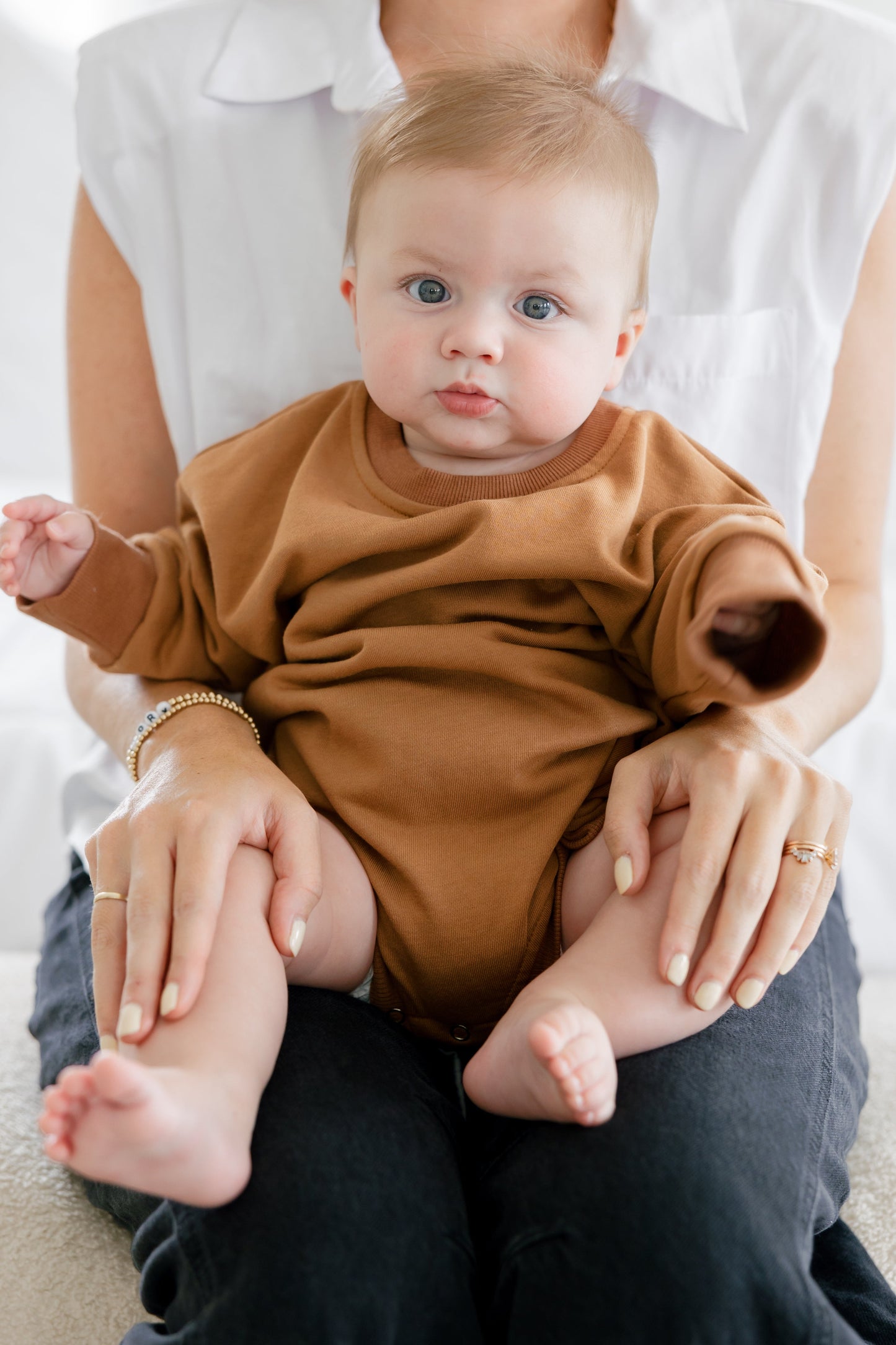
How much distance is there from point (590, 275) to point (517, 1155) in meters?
0.68

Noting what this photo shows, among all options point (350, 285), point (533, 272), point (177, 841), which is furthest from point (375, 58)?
point (177, 841)

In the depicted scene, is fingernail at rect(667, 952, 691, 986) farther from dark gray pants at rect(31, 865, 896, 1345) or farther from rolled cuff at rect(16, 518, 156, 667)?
rolled cuff at rect(16, 518, 156, 667)

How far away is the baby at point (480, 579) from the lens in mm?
970

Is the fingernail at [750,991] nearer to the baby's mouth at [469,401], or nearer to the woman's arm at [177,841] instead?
the woman's arm at [177,841]

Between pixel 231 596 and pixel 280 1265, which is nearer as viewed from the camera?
pixel 280 1265

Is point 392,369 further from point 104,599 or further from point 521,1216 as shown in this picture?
point 521,1216

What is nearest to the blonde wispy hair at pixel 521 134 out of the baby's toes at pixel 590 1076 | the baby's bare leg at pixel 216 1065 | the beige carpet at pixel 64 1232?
the baby's bare leg at pixel 216 1065

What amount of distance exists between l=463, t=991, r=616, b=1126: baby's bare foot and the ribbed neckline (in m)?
0.43

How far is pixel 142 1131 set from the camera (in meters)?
0.70

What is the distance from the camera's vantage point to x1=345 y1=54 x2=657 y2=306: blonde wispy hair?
98 cm

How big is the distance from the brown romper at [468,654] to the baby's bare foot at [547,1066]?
12 centimetres

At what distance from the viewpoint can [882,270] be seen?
50.4 inches

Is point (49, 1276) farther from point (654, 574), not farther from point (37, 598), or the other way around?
point (654, 574)

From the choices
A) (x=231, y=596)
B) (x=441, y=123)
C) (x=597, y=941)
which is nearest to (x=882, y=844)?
(x=597, y=941)
